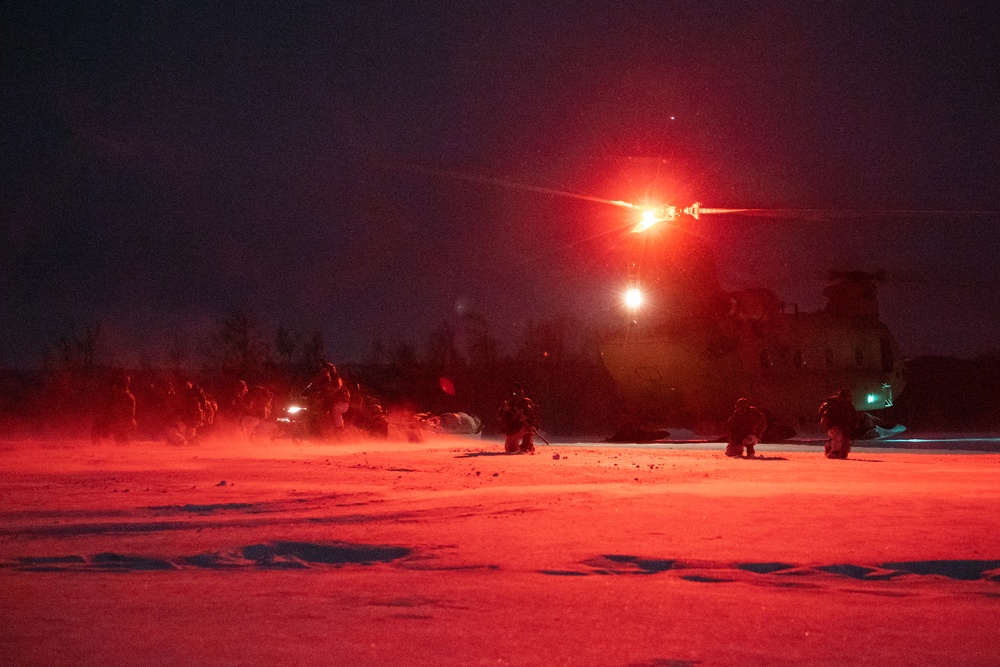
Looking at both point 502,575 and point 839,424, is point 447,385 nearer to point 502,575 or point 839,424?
point 839,424

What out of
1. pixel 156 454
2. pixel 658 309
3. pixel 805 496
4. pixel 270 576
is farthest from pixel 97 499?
pixel 658 309

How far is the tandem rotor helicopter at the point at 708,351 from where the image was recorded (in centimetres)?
3002

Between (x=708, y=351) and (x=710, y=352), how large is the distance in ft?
0.26

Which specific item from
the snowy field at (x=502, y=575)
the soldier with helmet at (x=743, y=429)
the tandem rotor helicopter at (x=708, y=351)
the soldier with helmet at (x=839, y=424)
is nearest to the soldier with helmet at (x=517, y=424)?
the soldier with helmet at (x=743, y=429)

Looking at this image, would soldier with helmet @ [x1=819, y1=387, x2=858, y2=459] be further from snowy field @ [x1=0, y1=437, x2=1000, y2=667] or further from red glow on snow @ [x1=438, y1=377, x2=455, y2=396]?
red glow on snow @ [x1=438, y1=377, x2=455, y2=396]

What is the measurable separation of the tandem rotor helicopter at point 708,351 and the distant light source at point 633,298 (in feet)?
0.10

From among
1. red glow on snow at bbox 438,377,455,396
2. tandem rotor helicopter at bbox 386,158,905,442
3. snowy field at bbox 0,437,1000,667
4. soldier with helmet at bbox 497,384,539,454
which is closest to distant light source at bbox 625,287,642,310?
tandem rotor helicopter at bbox 386,158,905,442

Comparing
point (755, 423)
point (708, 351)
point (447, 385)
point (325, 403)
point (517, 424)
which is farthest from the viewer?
point (447, 385)

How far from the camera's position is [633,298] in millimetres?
30828

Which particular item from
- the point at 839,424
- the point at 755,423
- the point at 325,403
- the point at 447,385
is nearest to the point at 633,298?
the point at 325,403

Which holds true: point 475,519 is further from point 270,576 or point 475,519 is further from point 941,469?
point 941,469

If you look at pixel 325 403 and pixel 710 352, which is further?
pixel 710 352

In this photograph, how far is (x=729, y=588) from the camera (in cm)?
547

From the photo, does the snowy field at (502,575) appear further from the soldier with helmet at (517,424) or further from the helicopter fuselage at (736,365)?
the helicopter fuselage at (736,365)
